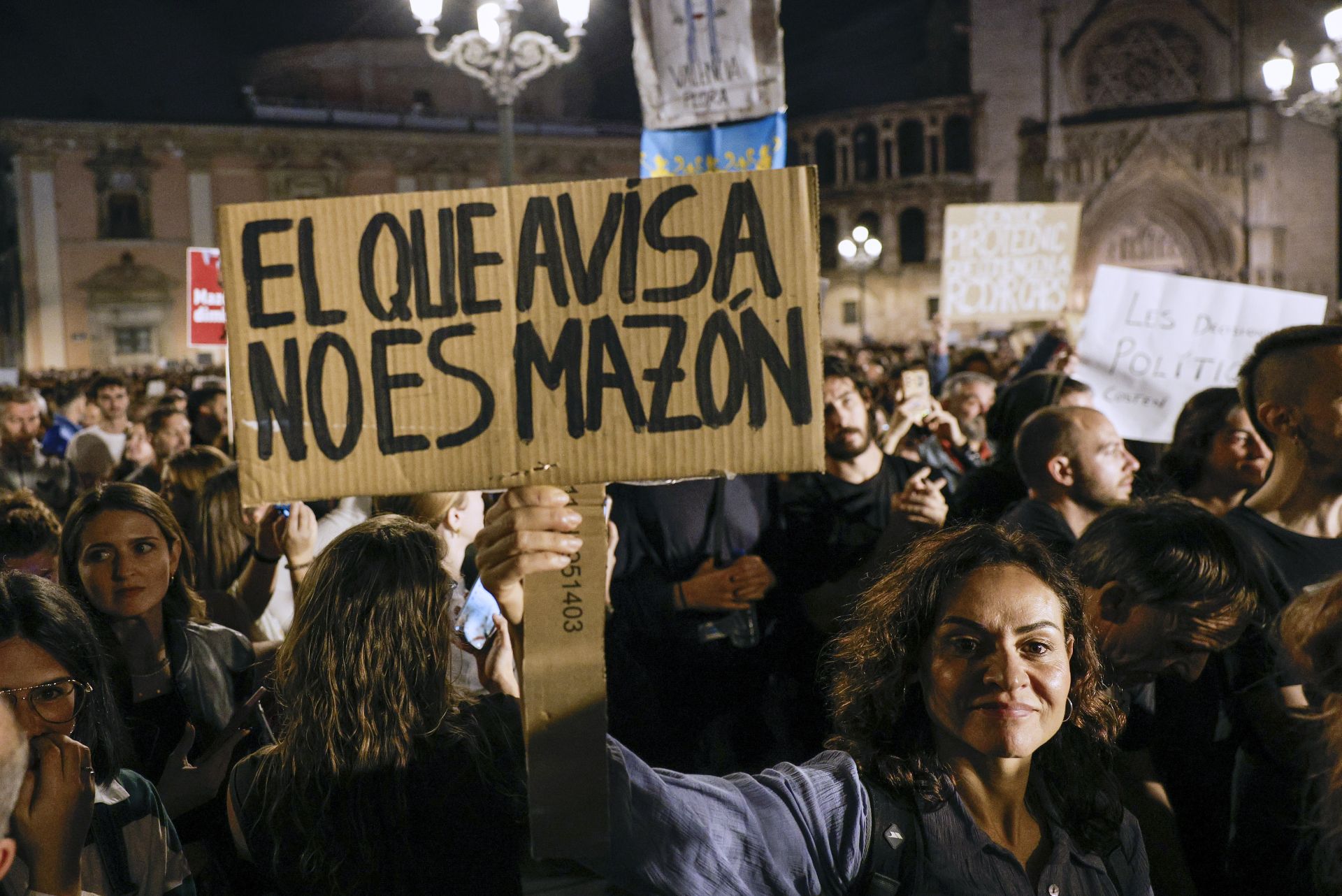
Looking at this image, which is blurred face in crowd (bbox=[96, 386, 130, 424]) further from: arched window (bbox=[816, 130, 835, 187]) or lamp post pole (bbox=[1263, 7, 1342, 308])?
arched window (bbox=[816, 130, 835, 187])

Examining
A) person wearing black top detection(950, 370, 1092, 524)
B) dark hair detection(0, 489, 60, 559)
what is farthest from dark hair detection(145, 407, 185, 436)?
person wearing black top detection(950, 370, 1092, 524)

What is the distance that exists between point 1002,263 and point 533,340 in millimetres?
6491

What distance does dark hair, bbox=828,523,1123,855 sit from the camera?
179cm

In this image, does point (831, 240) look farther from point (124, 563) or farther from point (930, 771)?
point (930, 771)

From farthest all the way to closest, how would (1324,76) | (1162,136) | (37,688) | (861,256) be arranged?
Result: (1162,136), (861,256), (1324,76), (37,688)

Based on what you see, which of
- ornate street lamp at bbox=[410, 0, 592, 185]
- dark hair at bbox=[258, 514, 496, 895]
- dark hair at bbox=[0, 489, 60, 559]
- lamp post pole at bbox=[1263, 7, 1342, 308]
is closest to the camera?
dark hair at bbox=[258, 514, 496, 895]

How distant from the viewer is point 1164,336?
4.79 metres

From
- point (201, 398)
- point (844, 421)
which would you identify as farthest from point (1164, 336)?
point (201, 398)

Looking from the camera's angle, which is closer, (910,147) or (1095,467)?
(1095,467)

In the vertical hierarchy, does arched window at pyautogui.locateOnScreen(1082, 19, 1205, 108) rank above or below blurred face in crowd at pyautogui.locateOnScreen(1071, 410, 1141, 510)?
above

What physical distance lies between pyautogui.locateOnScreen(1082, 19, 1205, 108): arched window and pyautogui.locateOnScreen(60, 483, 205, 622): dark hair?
3809 centimetres

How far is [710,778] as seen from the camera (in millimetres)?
1712

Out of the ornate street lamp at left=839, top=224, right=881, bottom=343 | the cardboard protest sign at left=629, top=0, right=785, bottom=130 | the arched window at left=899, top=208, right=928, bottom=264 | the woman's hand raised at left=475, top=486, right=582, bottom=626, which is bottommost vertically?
the woman's hand raised at left=475, top=486, right=582, bottom=626

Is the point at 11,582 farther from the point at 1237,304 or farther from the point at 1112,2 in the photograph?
the point at 1112,2
